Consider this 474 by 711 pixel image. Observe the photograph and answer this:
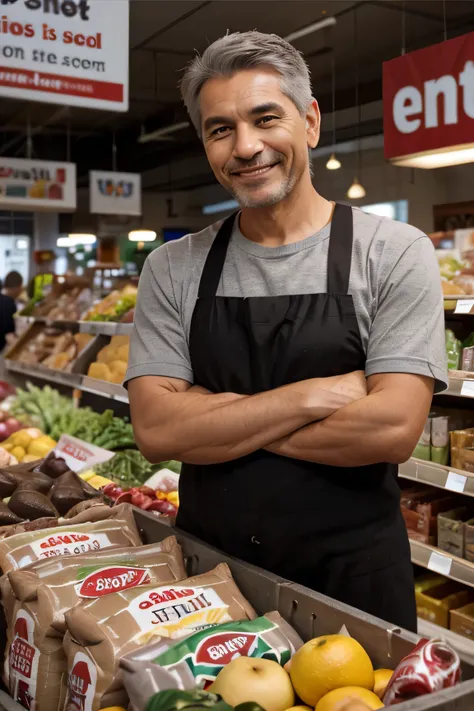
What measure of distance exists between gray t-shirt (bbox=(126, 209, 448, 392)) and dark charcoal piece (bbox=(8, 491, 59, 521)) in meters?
0.56

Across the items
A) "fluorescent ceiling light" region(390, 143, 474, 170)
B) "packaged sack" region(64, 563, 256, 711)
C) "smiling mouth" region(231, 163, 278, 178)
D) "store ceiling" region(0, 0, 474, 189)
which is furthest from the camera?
"store ceiling" region(0, 0, 474, 189)

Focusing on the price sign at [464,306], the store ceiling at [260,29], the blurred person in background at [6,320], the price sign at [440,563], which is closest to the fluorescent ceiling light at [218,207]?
the store ceiling at [260,29]

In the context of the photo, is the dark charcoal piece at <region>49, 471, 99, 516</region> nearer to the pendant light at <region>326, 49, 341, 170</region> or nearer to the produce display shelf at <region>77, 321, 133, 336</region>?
the produce display shelf at <region>77, 321, 133, 336</region>

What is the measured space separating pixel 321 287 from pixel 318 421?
12.4 inches

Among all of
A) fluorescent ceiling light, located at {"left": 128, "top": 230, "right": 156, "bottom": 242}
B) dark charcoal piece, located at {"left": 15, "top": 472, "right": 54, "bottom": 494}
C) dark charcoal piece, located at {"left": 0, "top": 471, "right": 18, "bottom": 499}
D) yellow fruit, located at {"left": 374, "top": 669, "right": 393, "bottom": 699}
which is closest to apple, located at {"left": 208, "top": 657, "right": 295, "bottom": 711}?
yellow fruit, located at {"left": 374, "top": 669, "right": 393, "bottom": 699}

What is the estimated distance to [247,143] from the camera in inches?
65.3

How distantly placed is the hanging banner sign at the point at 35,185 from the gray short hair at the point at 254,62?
7.67 metres

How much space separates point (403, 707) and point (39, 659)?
72 cm

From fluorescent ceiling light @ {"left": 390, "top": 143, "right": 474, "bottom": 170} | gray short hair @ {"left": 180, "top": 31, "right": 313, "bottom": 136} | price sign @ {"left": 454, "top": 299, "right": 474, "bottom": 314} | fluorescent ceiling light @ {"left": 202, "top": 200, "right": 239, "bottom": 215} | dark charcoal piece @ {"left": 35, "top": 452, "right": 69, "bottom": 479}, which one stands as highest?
fluorescent ceiling light @ {"left": 202, "top": 200, "right": 239, "bottom": 215}

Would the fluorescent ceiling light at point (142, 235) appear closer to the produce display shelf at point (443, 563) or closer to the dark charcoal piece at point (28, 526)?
the produce display shelf at point (443, 563)

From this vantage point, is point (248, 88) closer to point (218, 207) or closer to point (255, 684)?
point (255, 684)

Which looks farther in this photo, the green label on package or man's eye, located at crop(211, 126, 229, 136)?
man's eye, located at crop(211, 126, 229, 136)

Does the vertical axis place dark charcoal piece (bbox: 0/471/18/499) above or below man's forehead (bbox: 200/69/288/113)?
below

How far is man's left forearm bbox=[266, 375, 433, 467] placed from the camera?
158cm
